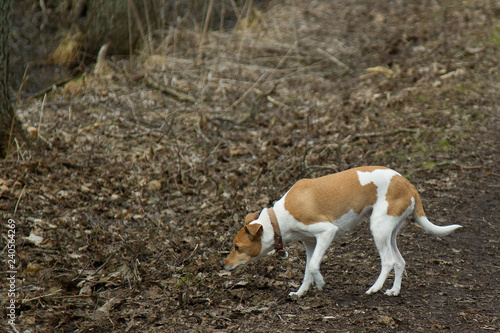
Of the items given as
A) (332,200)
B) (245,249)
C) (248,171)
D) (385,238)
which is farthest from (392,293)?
(248,171)

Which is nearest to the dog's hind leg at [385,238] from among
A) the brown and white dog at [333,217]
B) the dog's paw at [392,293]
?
the brown and white dog at [333,217]

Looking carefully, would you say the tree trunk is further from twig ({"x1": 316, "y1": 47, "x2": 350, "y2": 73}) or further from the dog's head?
twig ({"x1": 316, "y1": 47, "x2": 350, "y2": 73})

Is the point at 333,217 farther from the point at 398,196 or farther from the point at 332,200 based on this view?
the point at 398,196

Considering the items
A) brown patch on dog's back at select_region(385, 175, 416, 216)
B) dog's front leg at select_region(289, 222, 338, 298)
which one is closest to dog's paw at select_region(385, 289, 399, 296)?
dog's front leg at select_region(289, 222, 338, 298)

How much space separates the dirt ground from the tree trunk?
8.0 inches

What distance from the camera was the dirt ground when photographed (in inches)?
181

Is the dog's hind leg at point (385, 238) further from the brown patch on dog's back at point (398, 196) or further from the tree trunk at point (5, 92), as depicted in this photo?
the tree trunk at point (5, 92)

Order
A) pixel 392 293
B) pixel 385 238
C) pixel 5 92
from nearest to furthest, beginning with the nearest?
pixel 385 238 → pixel 392 293 → pixel 5 92

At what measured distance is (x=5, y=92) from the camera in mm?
7047

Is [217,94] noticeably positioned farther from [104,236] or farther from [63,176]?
[104,236]

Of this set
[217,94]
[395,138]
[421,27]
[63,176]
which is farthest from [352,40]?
[63,176]

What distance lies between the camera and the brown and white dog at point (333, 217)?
179 inches

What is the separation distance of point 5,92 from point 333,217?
16.5ft

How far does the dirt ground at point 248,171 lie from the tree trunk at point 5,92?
0.20 meters
